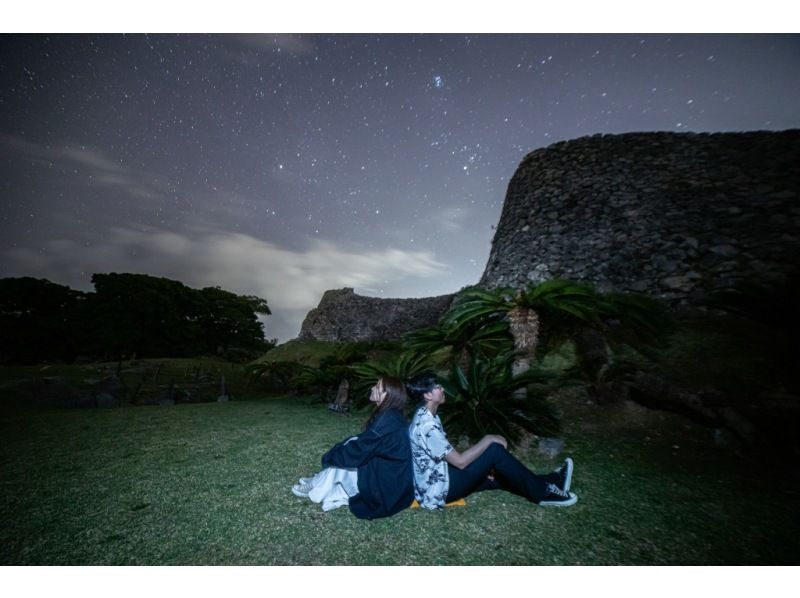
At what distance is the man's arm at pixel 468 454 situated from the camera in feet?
8.39

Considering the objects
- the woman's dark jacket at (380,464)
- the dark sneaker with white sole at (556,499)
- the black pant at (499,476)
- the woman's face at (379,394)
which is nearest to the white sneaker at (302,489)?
the woman's dark jacket at (380,464)

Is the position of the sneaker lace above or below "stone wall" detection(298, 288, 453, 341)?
below

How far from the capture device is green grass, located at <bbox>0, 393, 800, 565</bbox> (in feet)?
6.50

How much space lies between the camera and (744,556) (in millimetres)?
2010

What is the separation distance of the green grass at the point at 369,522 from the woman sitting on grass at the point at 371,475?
0.11 m

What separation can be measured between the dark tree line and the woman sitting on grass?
22944mm

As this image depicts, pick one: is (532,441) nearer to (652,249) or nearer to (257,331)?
(652,249)

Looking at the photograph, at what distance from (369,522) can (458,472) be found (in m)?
0.83

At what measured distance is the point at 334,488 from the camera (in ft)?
8.55

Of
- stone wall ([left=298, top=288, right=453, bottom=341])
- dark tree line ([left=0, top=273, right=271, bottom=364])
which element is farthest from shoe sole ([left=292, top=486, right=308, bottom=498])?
dark tree line ([left=0, top=273, right=271, bottom=364])

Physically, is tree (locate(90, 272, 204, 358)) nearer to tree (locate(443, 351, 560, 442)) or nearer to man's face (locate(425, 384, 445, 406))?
tree (locate(443, 351, 560, 442))

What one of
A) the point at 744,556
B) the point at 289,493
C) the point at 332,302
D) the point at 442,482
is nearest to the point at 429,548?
the point at 442,482

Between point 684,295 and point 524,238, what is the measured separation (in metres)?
5.09

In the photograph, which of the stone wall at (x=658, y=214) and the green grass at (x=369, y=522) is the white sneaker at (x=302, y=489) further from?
the stone wall at (x=658, y=214)
